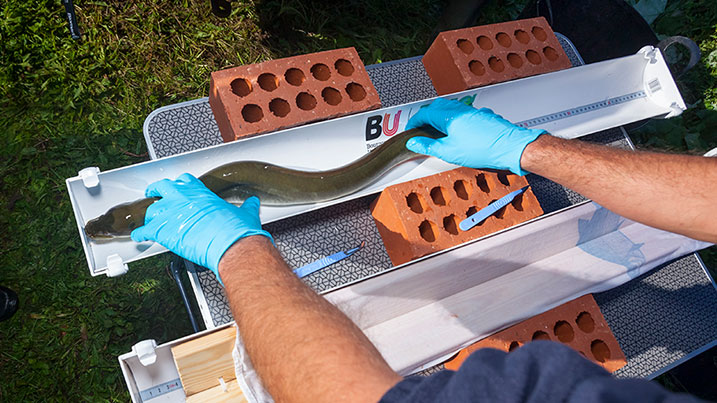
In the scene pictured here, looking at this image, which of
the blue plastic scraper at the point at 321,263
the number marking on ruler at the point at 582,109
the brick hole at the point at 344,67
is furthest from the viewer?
the number marking on ruler at the point at 582,109

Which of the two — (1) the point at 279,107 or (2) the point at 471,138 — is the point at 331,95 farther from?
(2) the point at 471,138

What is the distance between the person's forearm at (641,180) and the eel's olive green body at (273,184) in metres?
0.50

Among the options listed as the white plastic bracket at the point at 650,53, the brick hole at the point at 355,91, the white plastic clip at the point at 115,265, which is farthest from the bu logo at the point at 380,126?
the white plastic bracket at the point at 650,53

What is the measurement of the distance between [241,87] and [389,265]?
0.76m

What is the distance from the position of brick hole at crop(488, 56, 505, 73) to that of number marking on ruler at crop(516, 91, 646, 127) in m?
0.23

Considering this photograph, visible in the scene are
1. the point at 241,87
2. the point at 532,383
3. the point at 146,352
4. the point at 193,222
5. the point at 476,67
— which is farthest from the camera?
the point at 476,67

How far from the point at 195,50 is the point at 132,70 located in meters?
0.35

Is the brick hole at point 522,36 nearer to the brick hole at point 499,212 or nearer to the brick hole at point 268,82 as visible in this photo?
the brick hole at point 499,212

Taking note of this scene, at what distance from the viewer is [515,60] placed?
1.73m

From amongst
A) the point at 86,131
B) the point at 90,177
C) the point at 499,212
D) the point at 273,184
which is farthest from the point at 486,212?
the point at 86,131

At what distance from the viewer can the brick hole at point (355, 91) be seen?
1.52 meters

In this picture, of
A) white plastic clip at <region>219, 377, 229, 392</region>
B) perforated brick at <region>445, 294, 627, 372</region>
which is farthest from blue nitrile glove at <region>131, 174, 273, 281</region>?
perforated brick at <region>445, 294, 627, 372</region>

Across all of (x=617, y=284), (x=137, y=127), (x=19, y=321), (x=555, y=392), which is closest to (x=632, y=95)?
(x=617, y=284)

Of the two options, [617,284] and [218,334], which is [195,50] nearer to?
[218,334]
